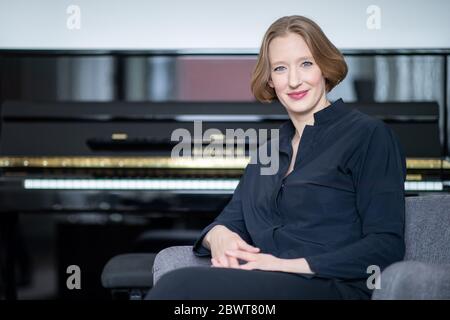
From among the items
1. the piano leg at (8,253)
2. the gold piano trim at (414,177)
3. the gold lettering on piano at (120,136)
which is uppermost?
the gold lettering on piano at (120,136)

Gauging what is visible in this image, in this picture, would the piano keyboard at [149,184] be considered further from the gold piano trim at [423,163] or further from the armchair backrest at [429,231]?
the armchair backrest at [429,231]

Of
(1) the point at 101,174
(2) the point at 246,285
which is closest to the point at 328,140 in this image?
(2) the point at 246,285

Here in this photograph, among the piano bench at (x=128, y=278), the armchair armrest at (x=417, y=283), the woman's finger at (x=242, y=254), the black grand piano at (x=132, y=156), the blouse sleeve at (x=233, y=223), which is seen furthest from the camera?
the black grand piano at (x=132, y=156)

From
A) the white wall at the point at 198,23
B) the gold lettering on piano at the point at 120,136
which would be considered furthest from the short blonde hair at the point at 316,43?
the white wall at the point at 198,23

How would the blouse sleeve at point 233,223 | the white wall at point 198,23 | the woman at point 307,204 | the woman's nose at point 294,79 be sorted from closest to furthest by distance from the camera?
the woman at point 307,204 < the woman's nose at point 294,79 < the blouse sleeve at point 233,223 < the white wall at point 198,23

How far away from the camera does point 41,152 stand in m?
3.20

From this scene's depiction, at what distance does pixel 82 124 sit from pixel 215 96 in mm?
609

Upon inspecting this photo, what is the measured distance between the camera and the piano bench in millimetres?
2559

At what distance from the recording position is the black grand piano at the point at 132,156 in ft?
9.92

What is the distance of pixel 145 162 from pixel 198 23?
0.81 metres

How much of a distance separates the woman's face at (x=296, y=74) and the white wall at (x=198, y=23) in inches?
61.8

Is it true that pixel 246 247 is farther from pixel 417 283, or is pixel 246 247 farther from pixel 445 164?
pixel 445 164

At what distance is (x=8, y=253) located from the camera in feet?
10.7

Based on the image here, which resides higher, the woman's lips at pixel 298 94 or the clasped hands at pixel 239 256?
the woman's lips at pixel 298 94
